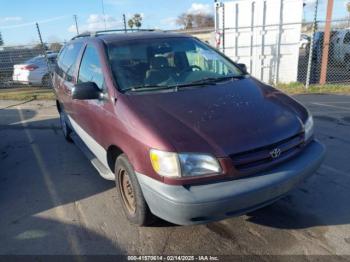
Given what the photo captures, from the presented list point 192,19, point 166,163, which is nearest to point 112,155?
point 166,163

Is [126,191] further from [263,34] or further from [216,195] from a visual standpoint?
[263,34]

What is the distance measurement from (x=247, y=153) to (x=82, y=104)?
2.36 m

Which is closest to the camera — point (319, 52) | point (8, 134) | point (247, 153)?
point (247, 153)

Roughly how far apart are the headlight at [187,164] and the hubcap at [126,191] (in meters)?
0.78

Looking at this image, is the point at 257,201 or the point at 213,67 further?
the point at 213,67

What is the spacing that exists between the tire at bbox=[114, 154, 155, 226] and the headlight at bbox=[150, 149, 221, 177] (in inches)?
18.9

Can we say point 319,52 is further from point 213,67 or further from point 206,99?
point 206,99

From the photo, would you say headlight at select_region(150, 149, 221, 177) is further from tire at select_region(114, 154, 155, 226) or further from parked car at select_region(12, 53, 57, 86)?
parked car at select_region(12, 53, 57, 86)

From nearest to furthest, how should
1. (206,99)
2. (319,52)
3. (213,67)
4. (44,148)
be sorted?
(206,99)
(213,67)
(44,148)
(319,52)

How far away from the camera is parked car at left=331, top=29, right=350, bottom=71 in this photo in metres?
13.6

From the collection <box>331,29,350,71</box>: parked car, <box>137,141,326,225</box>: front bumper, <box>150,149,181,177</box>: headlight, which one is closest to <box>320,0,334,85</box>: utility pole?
<box>331,29,350,71</box>: parked car

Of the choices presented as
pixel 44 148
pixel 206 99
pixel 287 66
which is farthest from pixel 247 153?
pixel 287 66

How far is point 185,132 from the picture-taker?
2625 millimetres

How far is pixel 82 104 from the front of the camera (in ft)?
13.4
